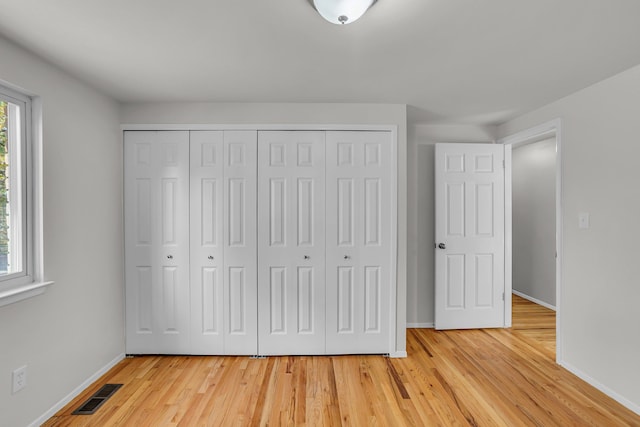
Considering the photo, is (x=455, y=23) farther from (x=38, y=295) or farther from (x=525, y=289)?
(x=525, y=289)

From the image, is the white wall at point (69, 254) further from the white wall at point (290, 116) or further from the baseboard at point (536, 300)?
the baseboard at point (536, 300)

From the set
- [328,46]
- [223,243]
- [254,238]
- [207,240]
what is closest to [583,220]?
[328,46]

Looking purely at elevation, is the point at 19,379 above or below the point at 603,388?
above

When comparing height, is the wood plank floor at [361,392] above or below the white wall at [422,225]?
below

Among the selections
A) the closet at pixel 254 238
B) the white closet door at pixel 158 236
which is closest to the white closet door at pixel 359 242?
the closet at pixel 254 238

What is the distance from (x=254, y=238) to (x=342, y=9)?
2064mm

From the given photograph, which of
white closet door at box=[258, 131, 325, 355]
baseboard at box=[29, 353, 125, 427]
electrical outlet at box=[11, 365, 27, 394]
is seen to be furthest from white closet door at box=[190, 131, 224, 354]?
electrical outlet at box=[11, 365, 27, 394]

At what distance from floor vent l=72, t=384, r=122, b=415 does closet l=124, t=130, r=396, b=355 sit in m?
0.53

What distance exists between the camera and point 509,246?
368cm

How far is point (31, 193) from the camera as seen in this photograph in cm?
206

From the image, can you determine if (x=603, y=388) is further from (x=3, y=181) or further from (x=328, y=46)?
(x=3, y=181)

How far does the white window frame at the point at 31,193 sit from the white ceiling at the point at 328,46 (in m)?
0.36

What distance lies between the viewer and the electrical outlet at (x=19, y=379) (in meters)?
1.87

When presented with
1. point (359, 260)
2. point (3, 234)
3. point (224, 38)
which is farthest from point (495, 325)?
point (3, 234)
